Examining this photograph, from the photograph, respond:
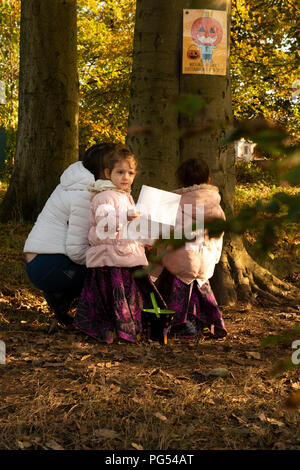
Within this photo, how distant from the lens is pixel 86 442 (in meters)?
2.86

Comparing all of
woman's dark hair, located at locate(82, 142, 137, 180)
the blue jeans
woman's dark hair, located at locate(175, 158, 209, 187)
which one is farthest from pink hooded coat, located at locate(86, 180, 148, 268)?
woman's dark hair, located at locate(175, 158, 209, 187)

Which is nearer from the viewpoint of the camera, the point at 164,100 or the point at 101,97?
the point at 164,100

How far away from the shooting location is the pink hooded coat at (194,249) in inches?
193

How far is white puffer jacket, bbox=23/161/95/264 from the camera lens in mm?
4770

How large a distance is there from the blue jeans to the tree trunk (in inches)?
171

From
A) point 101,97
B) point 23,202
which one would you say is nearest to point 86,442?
point 23,202

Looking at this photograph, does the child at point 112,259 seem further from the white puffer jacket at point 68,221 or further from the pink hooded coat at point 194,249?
the pink hooded coat at point 194,249

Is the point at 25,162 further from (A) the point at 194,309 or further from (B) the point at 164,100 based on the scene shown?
(A) the point at 194,309

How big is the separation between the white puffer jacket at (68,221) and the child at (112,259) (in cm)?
14

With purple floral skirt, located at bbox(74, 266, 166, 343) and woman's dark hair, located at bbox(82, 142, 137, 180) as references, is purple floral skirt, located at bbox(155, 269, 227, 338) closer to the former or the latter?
purple floral skirt, located at bbox(74, 266, 166, 343)

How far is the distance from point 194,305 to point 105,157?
1.39 m

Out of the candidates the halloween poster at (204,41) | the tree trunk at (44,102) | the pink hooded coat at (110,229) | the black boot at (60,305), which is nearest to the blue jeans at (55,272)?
the black boot at (60,305)

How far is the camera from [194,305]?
4.98 m

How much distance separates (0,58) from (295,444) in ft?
40.9
